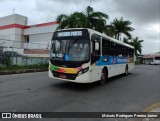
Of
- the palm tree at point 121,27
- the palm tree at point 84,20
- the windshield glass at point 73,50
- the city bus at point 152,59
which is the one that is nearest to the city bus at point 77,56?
the windshield glass at point 73,50

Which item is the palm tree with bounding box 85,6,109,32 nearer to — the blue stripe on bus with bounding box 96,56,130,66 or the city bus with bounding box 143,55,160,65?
the blue stripe on bus with bounding box 96,56,130,66

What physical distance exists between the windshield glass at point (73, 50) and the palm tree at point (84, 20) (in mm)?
14749

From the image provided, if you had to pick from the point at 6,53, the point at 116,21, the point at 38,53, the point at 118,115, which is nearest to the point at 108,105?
the point at 118,115

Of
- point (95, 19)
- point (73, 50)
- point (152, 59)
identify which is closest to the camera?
point (73, 50)

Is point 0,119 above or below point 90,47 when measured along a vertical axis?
below

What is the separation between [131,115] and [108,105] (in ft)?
3.72

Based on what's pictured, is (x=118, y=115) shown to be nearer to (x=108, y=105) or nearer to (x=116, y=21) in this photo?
(x=108, y=105)

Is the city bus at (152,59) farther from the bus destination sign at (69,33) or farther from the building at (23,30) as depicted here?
the bus destination sign at (69,33)

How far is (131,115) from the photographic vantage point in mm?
5875

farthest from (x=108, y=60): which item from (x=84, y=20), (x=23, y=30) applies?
(x=23, y=30)

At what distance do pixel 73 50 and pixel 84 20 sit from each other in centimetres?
1621

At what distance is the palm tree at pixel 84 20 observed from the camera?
23625 millimetres

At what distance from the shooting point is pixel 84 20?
2434cm

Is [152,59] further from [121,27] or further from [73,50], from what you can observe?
[73,50]
